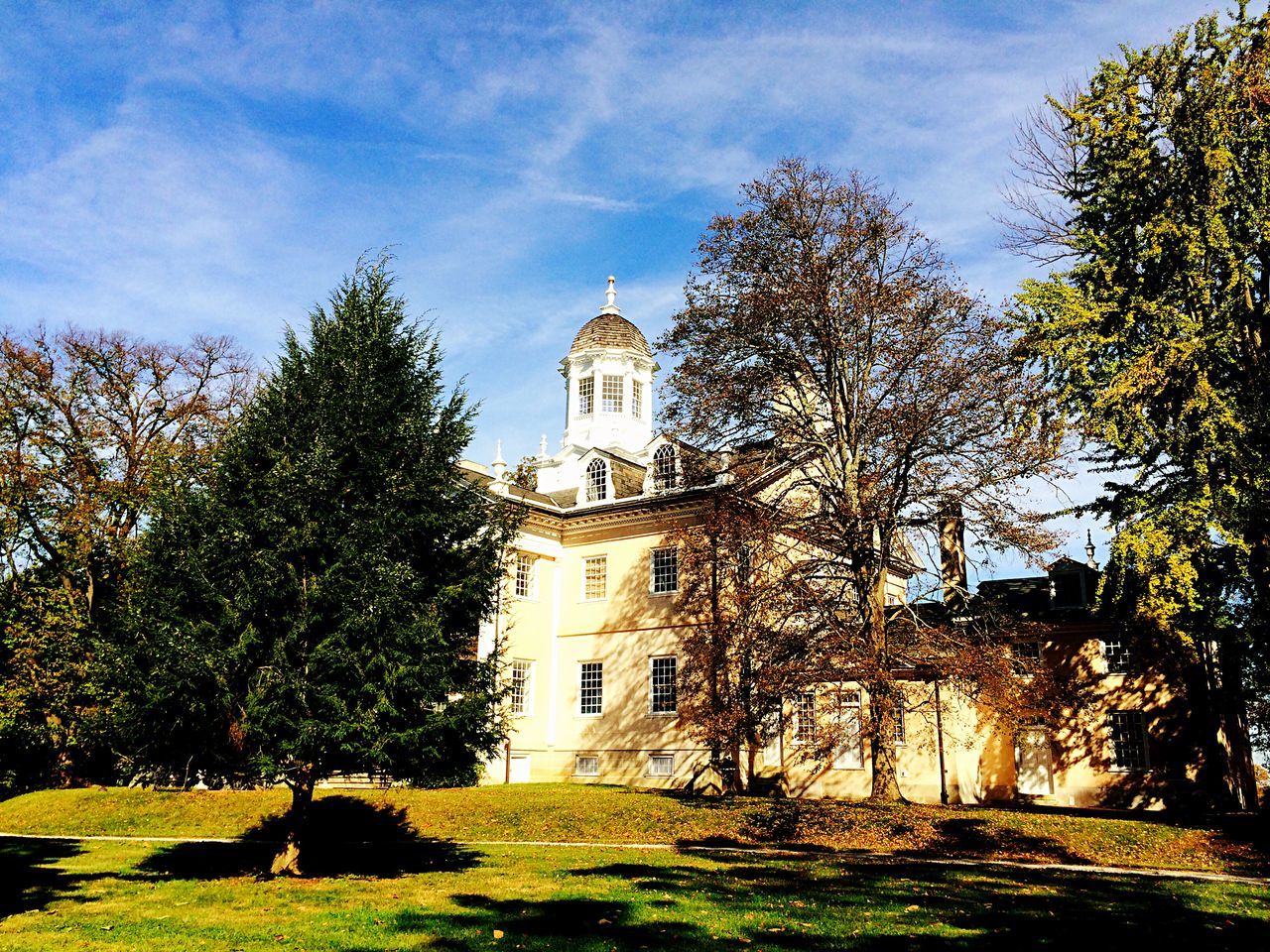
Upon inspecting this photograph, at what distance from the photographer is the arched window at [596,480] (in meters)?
34.9

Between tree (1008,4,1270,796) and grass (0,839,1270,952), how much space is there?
297 inches

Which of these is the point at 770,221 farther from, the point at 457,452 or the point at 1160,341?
the point at 457,452

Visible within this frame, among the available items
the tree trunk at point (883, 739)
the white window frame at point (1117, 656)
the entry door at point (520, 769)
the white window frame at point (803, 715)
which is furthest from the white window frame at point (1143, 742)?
the entry door at point (520, 769)

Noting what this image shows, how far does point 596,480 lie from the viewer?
115 ft

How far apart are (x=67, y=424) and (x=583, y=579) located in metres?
17.4

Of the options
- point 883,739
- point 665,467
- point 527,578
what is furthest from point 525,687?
point 883,739

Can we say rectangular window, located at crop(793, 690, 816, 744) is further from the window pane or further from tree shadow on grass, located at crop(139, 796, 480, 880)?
the window pane

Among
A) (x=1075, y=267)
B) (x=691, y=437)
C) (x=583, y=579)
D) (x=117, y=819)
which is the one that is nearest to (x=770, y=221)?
(x=691, y=437)

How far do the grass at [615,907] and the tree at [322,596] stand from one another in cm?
166

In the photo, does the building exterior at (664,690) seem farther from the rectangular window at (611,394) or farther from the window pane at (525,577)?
the rectangular window at (611,394)

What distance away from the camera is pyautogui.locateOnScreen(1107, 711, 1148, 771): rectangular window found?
29422 mm

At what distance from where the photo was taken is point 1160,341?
18547mm

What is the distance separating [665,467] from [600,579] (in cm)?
466

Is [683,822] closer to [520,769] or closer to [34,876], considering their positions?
[34,876]
